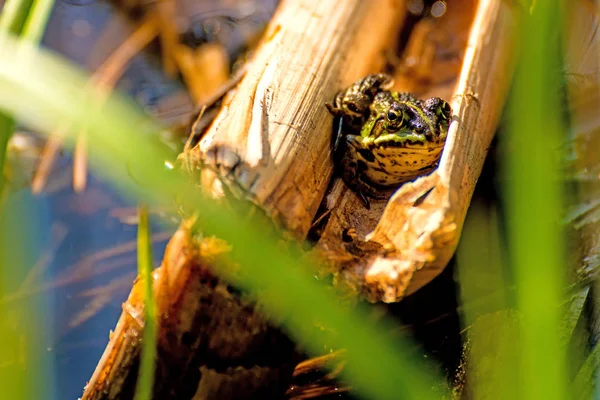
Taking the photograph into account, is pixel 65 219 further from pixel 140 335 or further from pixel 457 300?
pixel 457 300

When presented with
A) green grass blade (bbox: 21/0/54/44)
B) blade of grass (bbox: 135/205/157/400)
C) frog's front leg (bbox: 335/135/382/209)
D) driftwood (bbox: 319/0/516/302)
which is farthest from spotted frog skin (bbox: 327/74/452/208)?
green grass blade (bbox: 21/0/54/44)

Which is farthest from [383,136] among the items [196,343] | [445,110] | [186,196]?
[186,196]

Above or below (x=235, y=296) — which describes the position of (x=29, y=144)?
below

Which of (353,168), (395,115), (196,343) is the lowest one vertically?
(196,343)

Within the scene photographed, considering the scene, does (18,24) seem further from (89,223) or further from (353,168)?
(89,223)

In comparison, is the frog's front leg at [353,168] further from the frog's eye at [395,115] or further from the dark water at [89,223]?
the dark water at [89,223]

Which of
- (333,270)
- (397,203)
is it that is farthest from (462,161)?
(333,270)

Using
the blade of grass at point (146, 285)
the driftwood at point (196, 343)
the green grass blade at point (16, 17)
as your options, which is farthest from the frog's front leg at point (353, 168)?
the green grass blade at point (16, 17)
